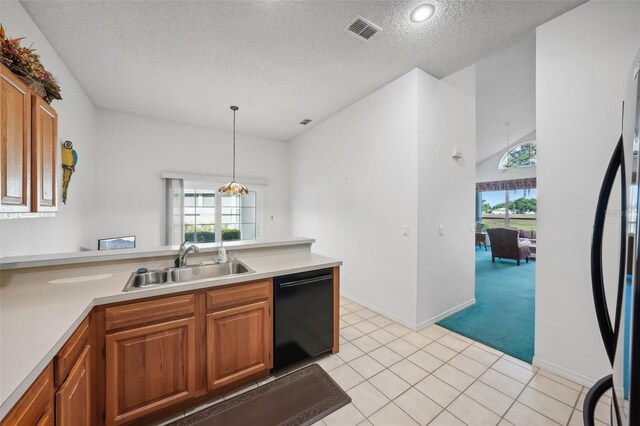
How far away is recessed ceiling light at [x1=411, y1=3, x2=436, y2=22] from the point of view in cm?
196

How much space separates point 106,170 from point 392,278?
4.64 meters

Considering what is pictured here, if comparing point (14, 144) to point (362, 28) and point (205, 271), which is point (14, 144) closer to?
point (205, 271)

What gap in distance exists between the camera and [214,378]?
5.80 ft

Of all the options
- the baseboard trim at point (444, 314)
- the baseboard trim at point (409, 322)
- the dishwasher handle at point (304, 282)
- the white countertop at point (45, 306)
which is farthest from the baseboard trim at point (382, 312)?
the white countertop at point (45, 306)

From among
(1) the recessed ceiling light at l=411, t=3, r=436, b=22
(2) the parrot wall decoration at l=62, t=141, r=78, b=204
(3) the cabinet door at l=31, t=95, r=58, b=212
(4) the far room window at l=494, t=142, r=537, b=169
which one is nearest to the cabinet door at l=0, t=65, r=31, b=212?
(3) the cabinet door at l=31, t=95, r=58, b=212

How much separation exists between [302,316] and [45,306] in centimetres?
160

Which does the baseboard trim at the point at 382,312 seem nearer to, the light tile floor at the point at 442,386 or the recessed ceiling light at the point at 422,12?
the light tile floor at the point at 442,386

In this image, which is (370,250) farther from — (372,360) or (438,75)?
(438,75)

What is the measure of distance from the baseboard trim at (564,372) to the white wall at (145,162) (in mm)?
5038

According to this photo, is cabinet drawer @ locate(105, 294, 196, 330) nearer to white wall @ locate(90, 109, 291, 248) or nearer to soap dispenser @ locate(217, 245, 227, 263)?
soap dispenser @ locate(217, 245, 227, 263)

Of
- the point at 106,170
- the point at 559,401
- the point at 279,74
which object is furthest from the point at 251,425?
the point at 106,170

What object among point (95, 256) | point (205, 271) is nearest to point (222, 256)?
point (205, 271)

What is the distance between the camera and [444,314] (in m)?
3.09

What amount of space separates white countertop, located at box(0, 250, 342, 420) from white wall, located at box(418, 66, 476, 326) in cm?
140
